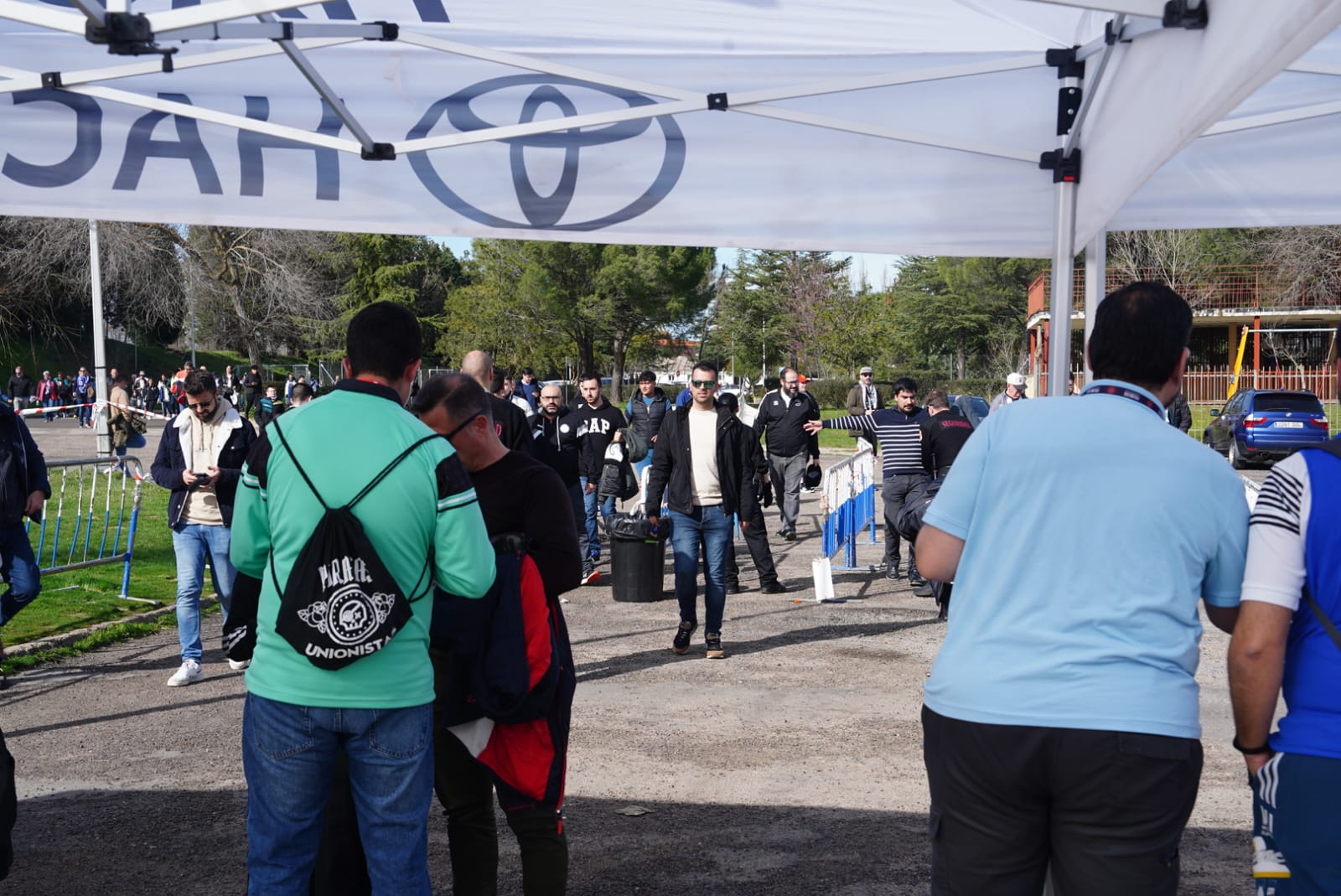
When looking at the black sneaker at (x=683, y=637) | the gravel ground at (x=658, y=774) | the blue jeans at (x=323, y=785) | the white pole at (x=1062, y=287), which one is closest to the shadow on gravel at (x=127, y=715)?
the gravel ground at (x=658, y=774)

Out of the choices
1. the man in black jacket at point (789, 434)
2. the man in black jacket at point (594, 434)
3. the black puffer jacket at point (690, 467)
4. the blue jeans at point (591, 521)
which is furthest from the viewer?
the man in black jacket at point (789, 434)

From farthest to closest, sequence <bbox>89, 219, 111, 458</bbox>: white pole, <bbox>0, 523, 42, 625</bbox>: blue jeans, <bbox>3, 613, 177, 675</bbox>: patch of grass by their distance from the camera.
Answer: <bbox>89, 219, 111, 458</bbox>: white pole < <bbox>3, 613, 177, 675</bbox>: patch of grass < <bbox>0, 523, 42, 625</bbox>: blue jeans

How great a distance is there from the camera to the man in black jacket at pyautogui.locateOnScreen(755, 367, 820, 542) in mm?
14141

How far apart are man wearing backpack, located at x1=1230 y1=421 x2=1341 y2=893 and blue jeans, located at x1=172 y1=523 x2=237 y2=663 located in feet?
22.0

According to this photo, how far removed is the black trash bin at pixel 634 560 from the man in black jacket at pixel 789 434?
3.18m

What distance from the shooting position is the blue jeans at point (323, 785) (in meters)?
3.02

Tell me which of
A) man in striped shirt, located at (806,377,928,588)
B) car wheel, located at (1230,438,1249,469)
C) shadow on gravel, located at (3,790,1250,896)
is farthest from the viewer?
car wheel, located at (1230,438,1249,469)

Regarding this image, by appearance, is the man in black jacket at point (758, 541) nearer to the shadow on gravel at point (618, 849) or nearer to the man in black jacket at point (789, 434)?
the man in black jacket at point (789, 434)

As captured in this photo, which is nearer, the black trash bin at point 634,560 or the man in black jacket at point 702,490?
the man in black jacket at point 702,490

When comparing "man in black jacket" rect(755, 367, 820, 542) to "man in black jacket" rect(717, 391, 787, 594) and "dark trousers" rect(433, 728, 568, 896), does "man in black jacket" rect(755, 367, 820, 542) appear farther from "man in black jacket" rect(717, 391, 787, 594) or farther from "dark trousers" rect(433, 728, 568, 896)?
"dark trousers" rect(433, 728, 568, 896)

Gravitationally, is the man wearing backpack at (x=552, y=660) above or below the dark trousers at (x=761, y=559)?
above

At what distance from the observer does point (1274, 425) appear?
81.9ft

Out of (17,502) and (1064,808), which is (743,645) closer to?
(17,502)

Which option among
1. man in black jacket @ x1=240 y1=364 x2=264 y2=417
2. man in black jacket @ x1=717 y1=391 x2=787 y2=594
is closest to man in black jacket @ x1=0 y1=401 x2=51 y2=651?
man in black jacket @ x1=717 y1=391 x2=787 y2=594
